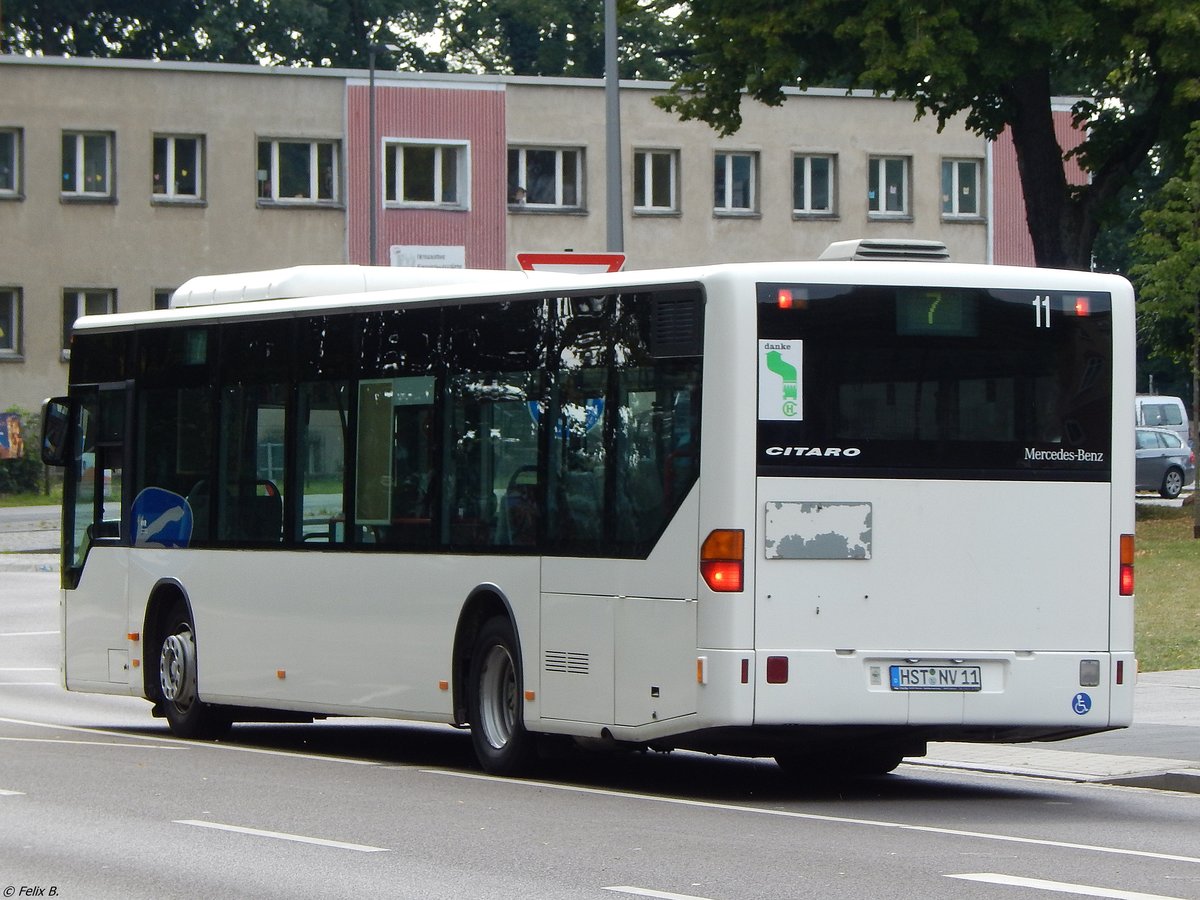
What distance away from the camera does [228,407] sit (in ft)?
52.3

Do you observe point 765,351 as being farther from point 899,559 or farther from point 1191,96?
point 1191,96

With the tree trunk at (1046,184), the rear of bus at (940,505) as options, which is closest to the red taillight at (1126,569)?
the rear of bus at (940,505)

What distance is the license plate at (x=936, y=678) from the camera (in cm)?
1209

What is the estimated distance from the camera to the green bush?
54.8 metres

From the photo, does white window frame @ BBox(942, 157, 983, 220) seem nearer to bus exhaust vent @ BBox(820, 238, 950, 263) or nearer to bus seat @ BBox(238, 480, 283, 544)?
bus seat @ BBox(238, 480, 283, 544)

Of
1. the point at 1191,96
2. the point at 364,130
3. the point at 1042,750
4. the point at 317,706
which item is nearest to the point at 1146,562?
the point at 1191,96

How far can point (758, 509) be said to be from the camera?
11.9 m

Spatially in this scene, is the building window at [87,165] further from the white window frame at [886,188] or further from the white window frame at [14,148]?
the white window frame at [886,188]

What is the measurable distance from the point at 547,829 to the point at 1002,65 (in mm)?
25772

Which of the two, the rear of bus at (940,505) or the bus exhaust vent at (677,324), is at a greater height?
the bus exhaust vent at (677,324)

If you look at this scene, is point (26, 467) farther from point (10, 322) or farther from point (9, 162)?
point (9, 162)

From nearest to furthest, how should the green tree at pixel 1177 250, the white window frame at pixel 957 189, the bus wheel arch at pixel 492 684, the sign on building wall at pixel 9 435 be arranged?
the bus wheel arch at pixel 492 684, the green tree at pixel 1177 250, the sign on building wall at pixel 9 435, the white window frame at pixel 957 189

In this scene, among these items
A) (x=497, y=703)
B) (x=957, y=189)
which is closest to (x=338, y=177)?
(x=957, y=189)

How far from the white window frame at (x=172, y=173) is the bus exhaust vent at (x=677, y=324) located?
1814 inches
